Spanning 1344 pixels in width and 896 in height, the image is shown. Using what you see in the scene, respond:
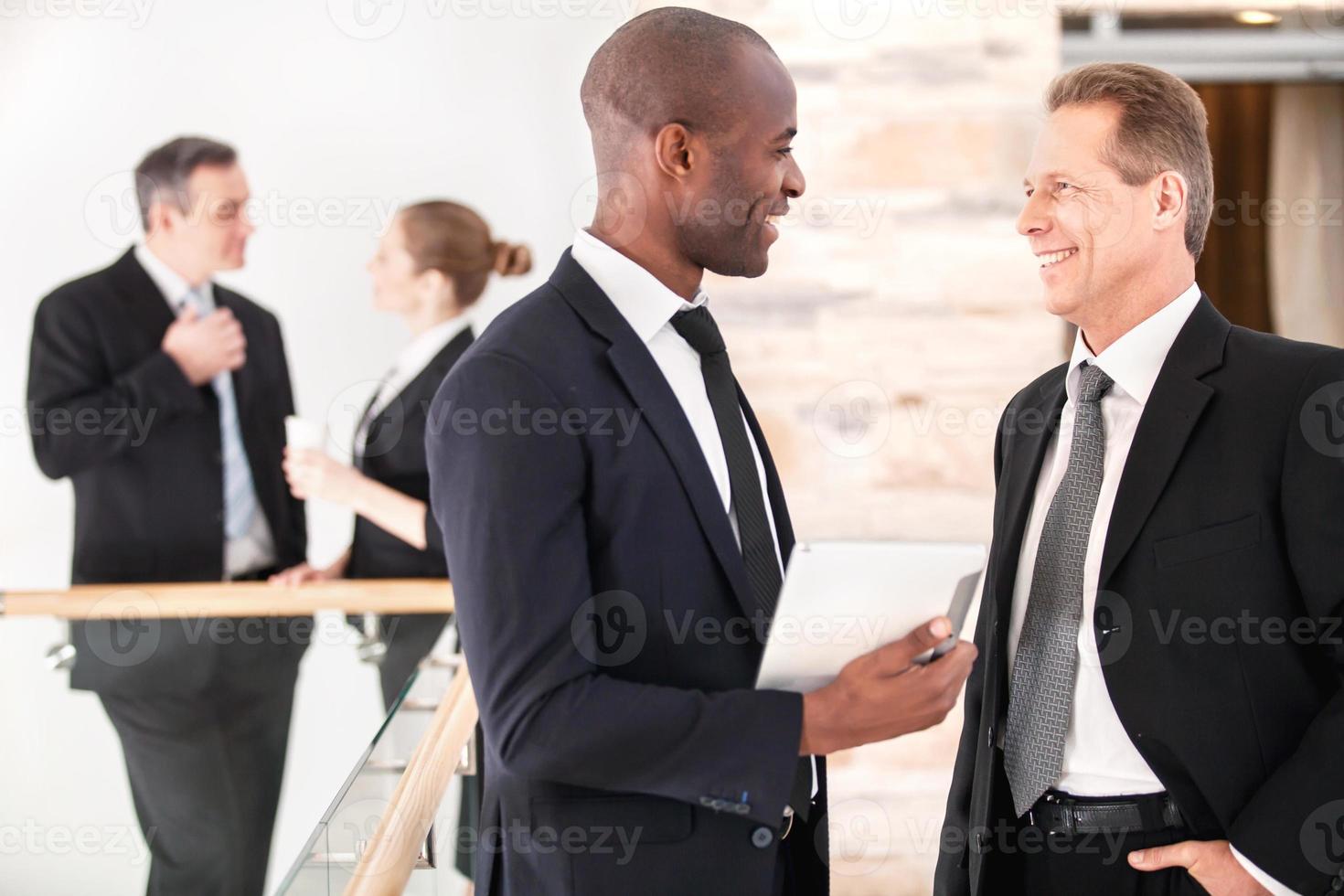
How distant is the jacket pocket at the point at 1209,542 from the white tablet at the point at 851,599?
1.03 feet

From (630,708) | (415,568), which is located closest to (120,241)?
(415,568)

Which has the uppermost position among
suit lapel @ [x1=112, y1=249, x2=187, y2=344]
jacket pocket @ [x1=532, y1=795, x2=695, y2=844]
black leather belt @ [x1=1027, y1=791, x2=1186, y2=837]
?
suit lapel @ [x1=112, y1=249, x2=187, y2=344]

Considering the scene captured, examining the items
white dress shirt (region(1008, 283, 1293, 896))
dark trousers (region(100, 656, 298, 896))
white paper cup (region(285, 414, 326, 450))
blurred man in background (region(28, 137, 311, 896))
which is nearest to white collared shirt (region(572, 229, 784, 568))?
white dress shirt (region(1008, 283, 1293, 896))

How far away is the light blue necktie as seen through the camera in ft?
11.2

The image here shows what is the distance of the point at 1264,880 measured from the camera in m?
1.39

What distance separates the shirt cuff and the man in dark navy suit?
42cm

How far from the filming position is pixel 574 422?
4.23 ft

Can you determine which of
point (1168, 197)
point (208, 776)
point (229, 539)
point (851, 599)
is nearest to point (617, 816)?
point (851, 599)

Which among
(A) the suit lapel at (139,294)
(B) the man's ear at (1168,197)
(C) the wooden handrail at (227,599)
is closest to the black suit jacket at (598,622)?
(B) the man's ear at (1168,197)

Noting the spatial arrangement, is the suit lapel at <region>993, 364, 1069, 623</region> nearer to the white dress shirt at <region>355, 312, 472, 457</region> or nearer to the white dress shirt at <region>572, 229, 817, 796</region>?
the white dress shirt at <region>572, 229, 817, 796</region>

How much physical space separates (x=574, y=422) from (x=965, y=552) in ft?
1.44

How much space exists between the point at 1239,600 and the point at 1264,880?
0.33m

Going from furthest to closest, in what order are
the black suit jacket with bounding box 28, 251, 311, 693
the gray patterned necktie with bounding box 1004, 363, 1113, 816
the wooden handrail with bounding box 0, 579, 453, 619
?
the black suit jacket with bounding box 28, 251, 311, 693 → the wooden handrail with bounding box 0, 579, 453, 619 → the gray patterned necktie with bounding box 1004, 363, 1113, 816

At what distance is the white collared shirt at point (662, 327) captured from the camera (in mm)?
1439
